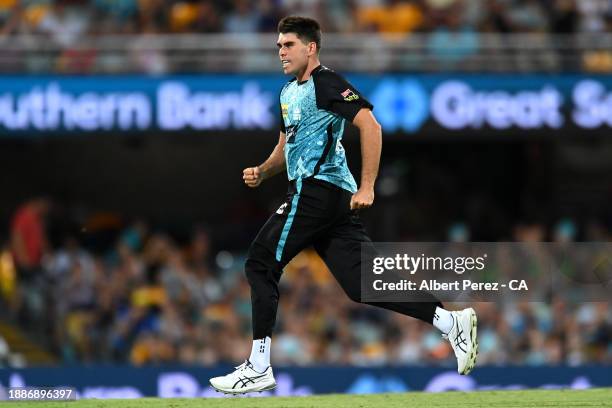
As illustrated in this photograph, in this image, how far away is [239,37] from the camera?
15.0m

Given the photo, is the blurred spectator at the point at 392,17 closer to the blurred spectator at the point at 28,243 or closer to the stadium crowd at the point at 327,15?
the stadium crowd at the point at 327,15

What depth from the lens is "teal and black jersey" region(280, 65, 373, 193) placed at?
7160 millimetres

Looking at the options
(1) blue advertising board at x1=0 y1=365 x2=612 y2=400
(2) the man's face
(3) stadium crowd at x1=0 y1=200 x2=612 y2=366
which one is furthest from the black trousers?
(3) stadium crowd at x1=0 y1=200 x2=612 y2=366

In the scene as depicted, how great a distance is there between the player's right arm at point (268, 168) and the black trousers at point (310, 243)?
1.12 feet

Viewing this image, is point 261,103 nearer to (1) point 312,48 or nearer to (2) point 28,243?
(2) point 28,243

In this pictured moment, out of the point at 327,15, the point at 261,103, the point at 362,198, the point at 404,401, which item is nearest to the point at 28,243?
the point at 261,103

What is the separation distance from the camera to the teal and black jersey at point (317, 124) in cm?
716

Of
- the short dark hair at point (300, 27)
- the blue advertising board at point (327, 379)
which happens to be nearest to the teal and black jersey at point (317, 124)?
the short dark hair at point (300, 27)

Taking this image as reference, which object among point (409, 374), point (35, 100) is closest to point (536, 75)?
point (409, 374)

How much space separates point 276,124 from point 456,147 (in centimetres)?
409

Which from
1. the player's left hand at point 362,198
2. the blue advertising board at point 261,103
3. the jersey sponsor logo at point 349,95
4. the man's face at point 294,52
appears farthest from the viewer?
the blue advertising board at point 261,103

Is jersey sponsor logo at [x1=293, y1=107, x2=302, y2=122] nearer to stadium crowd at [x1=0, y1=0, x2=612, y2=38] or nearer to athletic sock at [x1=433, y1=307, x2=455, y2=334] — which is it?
athletic sock at [x1=433, y1=307, x2=455, y2=334]

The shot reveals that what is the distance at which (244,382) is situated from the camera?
7395 millimetres

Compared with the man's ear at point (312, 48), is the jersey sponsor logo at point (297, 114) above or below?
below
